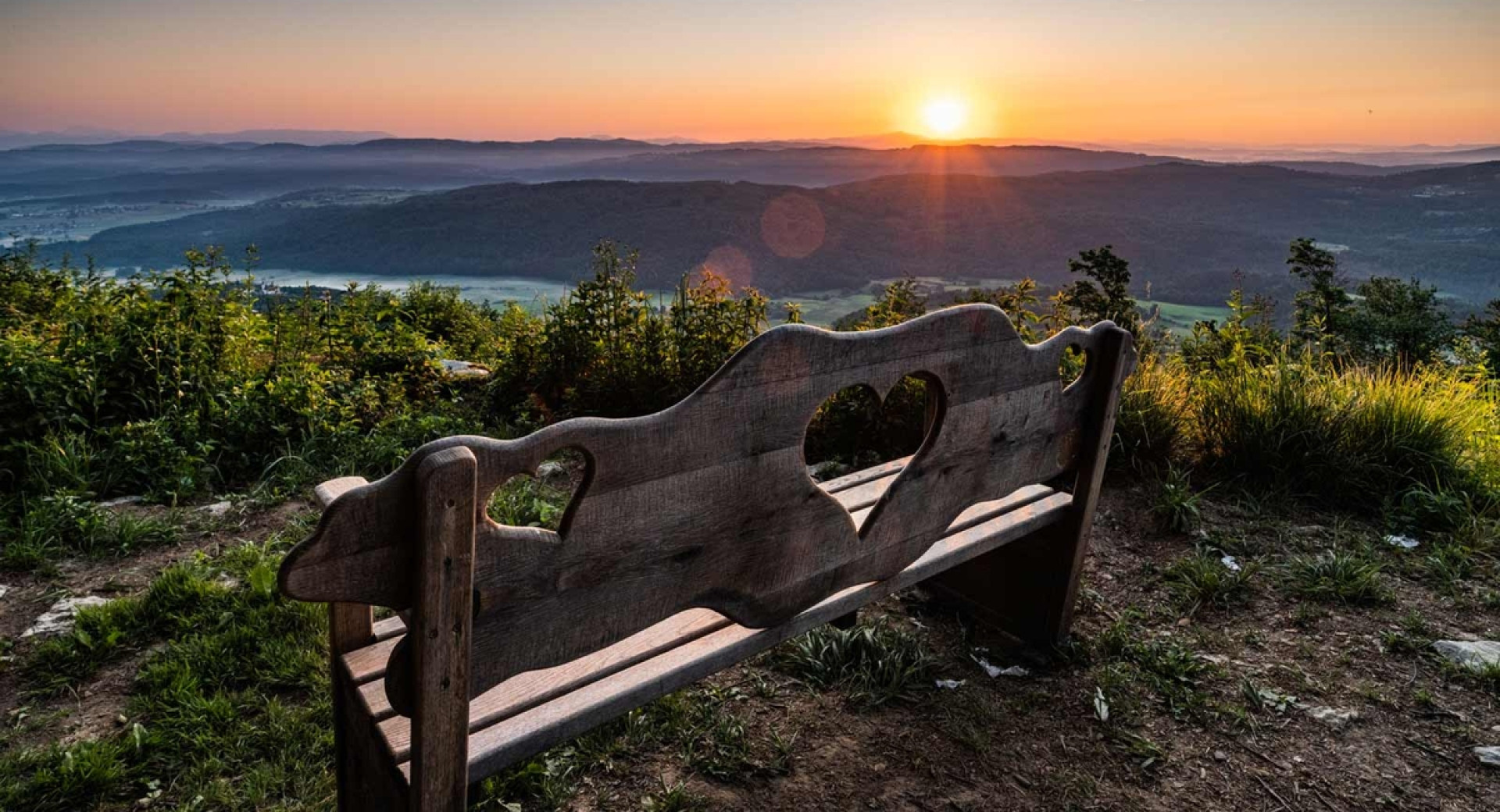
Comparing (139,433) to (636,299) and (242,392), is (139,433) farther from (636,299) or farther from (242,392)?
(636,299)

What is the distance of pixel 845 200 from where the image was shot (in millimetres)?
73375

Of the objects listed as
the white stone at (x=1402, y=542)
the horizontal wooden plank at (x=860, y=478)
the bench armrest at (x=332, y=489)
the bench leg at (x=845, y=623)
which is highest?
the bench armrest at (x=332, y=489)

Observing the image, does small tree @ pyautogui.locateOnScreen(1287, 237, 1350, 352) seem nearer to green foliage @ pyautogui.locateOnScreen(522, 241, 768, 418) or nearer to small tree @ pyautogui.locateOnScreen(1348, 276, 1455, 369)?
small tree @ pyautogui.locateOnScreen(1348, 276, 1455, 369)

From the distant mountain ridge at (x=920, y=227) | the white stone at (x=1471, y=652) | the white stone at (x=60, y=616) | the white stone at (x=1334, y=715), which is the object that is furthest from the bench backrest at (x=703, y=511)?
the distant mountain ridge at (x=920, y=227)

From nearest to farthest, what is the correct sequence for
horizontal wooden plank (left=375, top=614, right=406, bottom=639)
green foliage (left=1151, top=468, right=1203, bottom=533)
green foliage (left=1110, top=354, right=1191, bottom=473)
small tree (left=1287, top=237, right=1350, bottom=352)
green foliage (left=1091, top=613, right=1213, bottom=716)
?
horizontal wooden plank (left=375, top=614, right=406, bottom=639) < green foliage (left=1091, top=613, right=1213, bottom=716) < green foliage (left=1151, top=468, right=1203, bottom=533) < green foliage (left=1110, top=354, right=1191, bottom=473) < small tree (left=1287, top=237, right=1350, bottom=352)

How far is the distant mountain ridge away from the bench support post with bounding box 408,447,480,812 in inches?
2105

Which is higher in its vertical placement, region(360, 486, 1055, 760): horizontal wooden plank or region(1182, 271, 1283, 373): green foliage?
region(1182, 271, 1283, 373): green foliage

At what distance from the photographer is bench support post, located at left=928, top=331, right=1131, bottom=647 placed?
9.70ft

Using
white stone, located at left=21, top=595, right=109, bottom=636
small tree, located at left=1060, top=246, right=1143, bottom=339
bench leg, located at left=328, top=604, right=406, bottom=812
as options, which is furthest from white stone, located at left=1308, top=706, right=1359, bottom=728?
white stone, located at left=21, top=595, right=109, bottom=636

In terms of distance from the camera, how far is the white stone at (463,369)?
6.85 meters

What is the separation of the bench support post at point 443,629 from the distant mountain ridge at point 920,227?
5347 centimetres

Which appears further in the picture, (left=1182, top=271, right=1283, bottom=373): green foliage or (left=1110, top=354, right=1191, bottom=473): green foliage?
(left=1182, top=271, right=1283, bottom=373): green foliage

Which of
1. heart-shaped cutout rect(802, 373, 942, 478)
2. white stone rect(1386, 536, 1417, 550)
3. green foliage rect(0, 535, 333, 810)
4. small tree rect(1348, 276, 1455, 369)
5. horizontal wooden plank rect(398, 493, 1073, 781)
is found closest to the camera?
horizontal wooden plank rect(398, 493, 1073, 781)

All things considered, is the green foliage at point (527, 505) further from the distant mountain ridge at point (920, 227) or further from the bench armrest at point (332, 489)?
the distant mountain ridge at point (920, 227)
